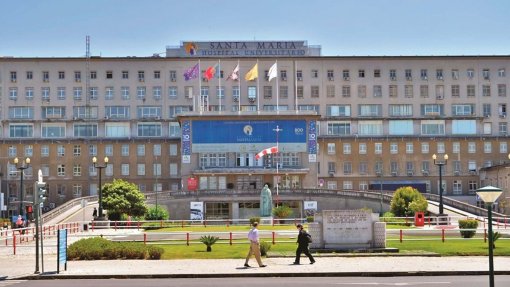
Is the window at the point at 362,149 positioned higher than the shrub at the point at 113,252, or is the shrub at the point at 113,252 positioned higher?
the window at the point at 362,149

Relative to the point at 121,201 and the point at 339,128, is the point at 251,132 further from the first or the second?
the point at 121,201

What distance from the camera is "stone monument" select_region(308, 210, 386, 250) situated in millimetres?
39438

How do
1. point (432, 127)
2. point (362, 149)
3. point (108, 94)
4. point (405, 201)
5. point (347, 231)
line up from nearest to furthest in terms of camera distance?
1. point (347, 231)
2. point (405, 201)
3. point (362, 149)
4. point (108, 94)
5. point (432, 127)

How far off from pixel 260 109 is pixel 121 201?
36.6m

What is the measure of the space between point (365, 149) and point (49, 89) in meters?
42.7

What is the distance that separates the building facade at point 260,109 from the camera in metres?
114

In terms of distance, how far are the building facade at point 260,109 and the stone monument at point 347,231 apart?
7311 cm

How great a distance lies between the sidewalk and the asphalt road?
2.52ft

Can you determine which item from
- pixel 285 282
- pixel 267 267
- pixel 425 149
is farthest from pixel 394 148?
pixel 285 282

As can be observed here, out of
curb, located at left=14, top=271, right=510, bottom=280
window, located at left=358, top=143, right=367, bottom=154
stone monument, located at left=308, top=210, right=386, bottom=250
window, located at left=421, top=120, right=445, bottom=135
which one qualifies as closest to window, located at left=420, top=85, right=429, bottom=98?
window, located at left=421, top=120, right=445, bottom=135

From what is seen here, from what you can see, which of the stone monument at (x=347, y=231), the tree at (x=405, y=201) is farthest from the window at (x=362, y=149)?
the stone monument at (x=347, y=231)

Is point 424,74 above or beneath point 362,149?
above

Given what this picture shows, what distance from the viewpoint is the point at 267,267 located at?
107 ft

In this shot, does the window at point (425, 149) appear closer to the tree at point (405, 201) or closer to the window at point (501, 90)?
the window at point (501, 90)
